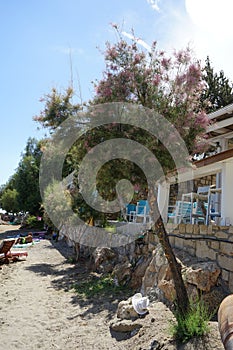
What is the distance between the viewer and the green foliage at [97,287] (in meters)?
8.85

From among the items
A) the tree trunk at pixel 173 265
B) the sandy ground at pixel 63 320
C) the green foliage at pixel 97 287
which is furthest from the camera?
the green foliage at pixel 97 287

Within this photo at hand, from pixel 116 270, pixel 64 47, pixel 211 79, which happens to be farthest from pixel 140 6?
pixel 211 79

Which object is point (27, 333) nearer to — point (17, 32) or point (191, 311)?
point (191, 311)

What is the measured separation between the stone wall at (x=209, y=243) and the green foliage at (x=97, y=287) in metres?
2.72

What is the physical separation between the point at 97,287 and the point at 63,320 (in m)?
3.00

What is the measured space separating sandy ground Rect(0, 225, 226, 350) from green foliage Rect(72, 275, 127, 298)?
29cm

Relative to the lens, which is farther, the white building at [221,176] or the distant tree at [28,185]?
the distant tree at [28,185]

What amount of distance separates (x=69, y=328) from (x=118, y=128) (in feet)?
14.5

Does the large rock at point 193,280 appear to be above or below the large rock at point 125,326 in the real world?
above

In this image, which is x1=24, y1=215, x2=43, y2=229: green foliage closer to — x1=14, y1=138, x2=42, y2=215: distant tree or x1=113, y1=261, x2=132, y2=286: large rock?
x1=14, y1=138, x2=42, y2=215: distant tree

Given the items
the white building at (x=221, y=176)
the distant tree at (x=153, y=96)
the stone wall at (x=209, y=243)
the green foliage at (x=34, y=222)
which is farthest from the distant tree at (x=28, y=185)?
the distant tree at (x=153, y=96)

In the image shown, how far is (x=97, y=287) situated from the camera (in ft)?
31.2

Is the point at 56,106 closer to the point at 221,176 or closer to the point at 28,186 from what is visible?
the point at 221,176

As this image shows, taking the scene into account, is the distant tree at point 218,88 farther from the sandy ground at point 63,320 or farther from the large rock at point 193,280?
the large rock at point 193,280
